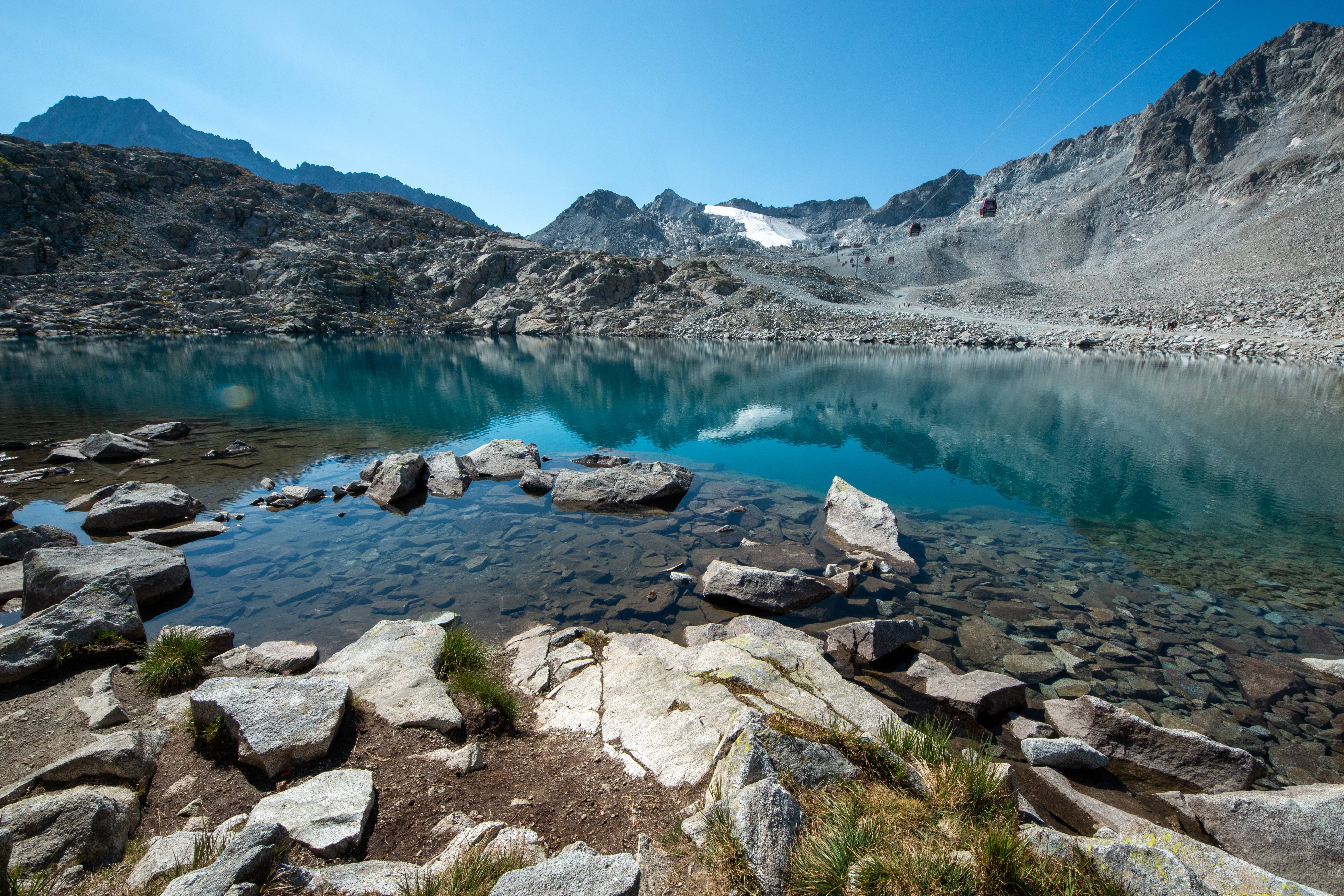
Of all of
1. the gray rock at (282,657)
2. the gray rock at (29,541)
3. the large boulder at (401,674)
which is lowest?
the gray rock at (282,657)

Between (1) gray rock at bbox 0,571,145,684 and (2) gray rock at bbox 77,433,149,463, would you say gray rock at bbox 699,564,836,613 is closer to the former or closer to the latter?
(1) gray rock at bbox 0,571,145,684

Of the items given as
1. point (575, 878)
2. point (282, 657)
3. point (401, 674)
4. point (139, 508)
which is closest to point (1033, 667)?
point (575, 878)

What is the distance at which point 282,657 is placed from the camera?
23.5ft

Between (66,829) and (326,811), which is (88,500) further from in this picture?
(326,811)

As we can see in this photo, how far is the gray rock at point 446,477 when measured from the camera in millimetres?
15922

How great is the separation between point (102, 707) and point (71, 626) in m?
1.95

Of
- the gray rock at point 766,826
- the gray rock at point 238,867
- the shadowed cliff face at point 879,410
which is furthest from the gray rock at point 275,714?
the shadowed cliff face at point 879,410

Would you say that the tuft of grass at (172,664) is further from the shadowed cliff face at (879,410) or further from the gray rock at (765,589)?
the shadowed cliff face at (879,410)

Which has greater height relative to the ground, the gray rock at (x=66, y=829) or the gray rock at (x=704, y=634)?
the gray rock at (x=66, y=829)

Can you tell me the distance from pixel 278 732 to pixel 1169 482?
2400 centimetres

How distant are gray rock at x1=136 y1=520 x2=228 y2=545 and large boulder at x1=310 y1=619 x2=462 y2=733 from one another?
8030mm

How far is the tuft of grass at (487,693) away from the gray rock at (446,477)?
33.7 ft

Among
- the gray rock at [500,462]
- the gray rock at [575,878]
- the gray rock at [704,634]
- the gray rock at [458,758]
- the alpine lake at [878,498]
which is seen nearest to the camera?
the gray rock at [575,878]

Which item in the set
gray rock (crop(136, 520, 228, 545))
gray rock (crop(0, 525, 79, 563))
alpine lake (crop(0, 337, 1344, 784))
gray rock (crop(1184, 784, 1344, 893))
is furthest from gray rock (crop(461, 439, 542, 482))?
gray rock (crop(1184, 784, 1344, 893))
